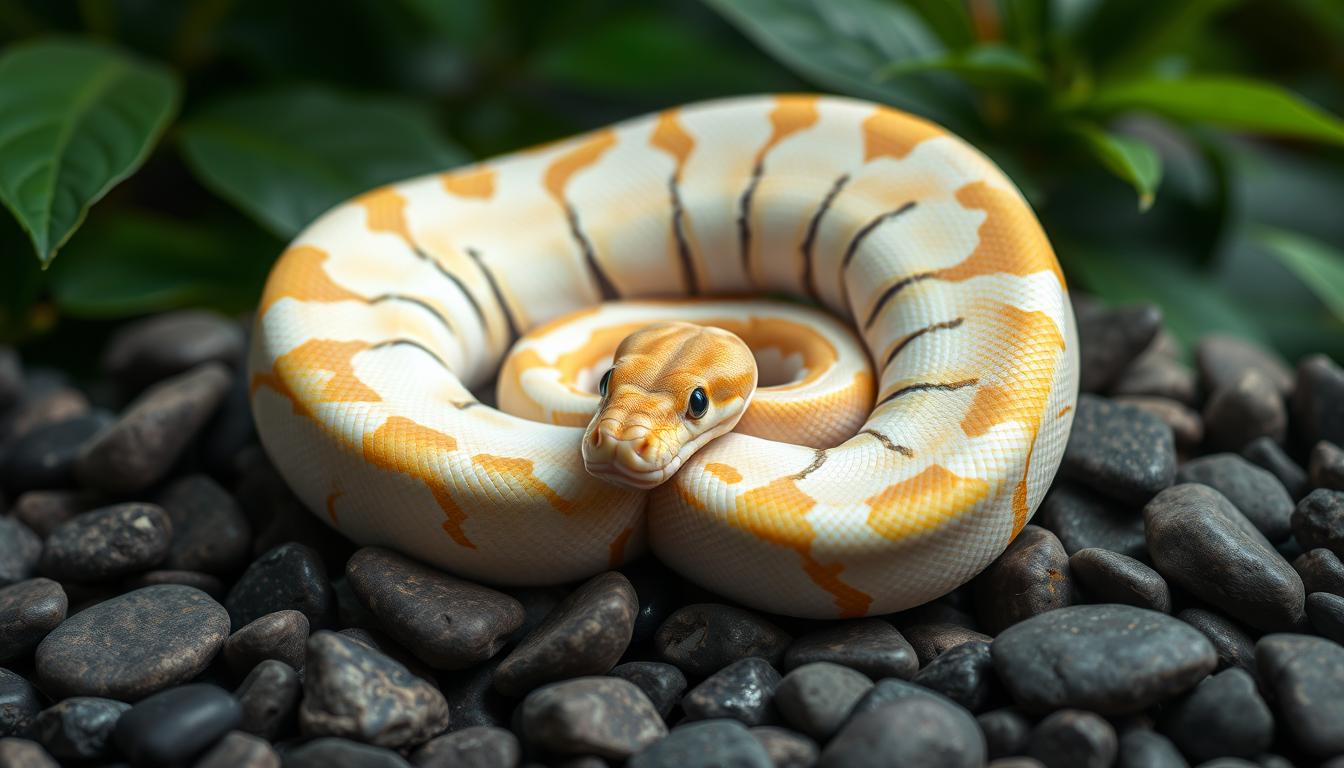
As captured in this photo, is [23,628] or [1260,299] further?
[1260,299]

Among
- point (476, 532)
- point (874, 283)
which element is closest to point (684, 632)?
point (476, 532)

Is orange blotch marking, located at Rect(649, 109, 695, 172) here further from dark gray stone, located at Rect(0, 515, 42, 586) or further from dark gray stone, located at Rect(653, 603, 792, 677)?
dark gray stone, located at Rect(0, 515, 42, 586)

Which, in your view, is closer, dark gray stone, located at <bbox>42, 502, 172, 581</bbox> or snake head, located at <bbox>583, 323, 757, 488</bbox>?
snake head, located at <bbox>583, 323, 757, 488</bbox>

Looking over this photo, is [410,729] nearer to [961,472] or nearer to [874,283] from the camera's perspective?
[961,472]

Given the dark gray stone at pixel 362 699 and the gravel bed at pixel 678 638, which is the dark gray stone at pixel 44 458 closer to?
the gravel bed at pixel 678 638

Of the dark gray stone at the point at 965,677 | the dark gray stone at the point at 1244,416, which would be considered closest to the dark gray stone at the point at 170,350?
the dark gray stone at the point at 965,677

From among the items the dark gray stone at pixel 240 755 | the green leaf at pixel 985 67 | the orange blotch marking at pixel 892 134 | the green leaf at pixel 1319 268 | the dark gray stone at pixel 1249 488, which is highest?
the green leaf at pixel 985 67

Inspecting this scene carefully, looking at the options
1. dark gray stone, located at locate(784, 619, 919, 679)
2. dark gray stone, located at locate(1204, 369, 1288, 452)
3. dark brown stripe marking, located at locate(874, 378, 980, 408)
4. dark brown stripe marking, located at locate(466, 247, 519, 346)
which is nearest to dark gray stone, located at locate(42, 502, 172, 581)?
dark brown stripe marking, located at locate(466, 247, 519, 346)
